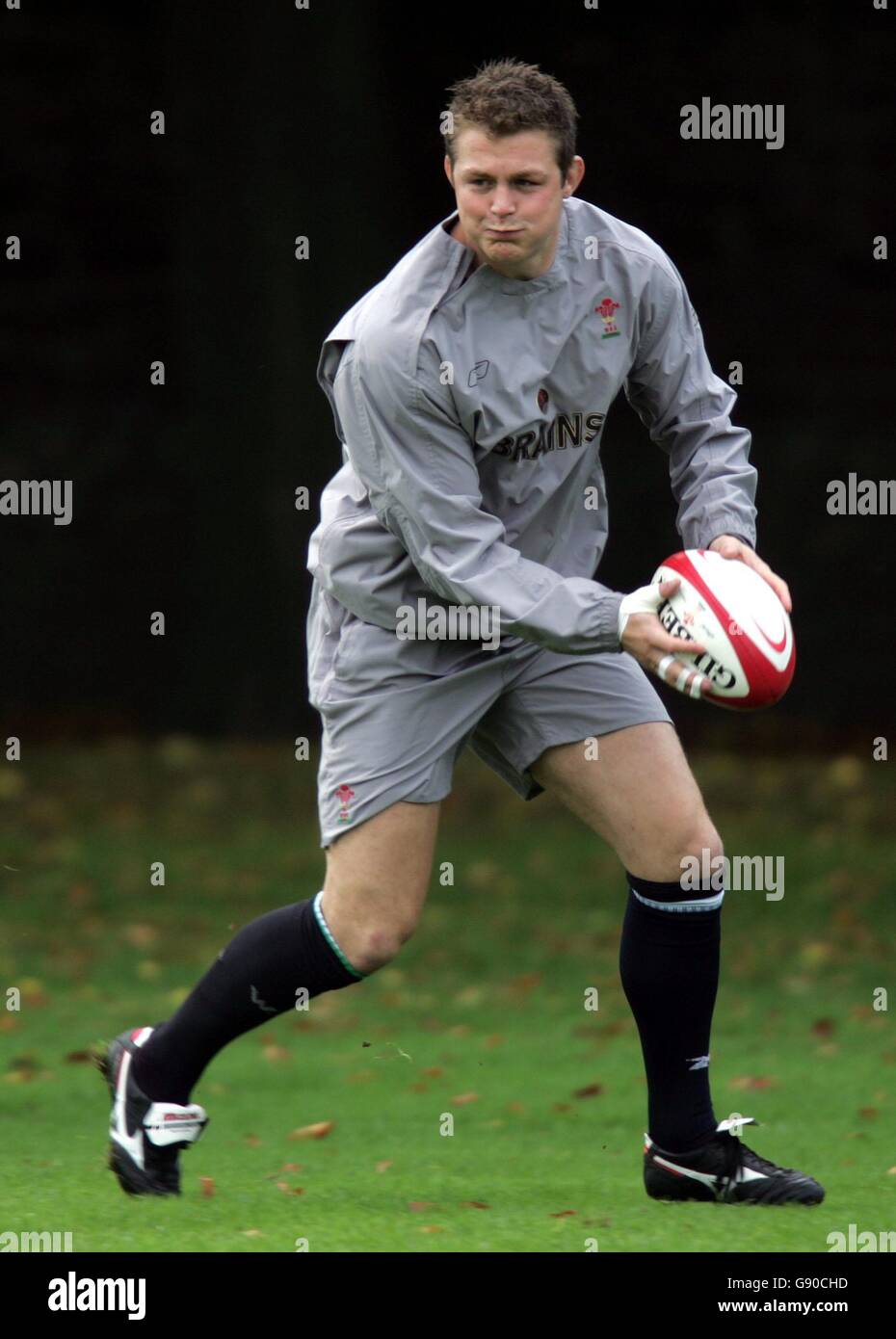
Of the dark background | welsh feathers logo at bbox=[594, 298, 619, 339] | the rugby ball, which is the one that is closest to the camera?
the rugby ball

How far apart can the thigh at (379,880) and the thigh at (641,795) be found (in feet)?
1.26

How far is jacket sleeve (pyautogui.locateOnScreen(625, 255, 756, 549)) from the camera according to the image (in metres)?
4.77

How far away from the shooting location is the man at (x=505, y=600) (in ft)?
14.5

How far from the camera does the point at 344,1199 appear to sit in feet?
16.5

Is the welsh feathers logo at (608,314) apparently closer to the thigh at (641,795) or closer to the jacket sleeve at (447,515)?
the jacket sleeve at (447,515)

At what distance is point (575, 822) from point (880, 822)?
1.61 meters

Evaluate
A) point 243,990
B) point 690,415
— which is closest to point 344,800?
point 243,990

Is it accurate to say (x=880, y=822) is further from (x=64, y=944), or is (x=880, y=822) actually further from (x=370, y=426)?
(x=370, y=426)

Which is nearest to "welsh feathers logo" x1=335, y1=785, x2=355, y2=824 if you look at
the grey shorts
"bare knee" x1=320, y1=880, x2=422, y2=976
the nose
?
the grey shorts

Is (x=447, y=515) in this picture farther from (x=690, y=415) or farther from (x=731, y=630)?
(x=690, y=415)

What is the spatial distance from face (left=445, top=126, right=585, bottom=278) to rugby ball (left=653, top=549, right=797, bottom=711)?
729mm

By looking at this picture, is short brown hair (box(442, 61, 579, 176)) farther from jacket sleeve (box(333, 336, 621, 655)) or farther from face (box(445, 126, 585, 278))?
jacket sleeve (box(333, 336, 621, 655))

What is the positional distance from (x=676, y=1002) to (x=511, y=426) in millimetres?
1401

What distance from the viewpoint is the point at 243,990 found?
4836mm
